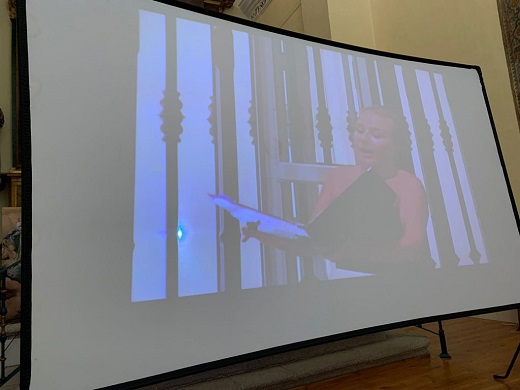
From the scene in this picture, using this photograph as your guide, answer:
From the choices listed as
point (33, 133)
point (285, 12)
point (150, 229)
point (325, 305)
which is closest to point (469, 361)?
point (325, 305)

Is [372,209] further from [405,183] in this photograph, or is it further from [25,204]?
[25,204]

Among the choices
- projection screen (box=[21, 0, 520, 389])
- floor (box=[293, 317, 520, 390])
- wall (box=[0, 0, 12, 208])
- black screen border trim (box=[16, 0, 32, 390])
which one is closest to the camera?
black screen border trim (box=[16, 0, 32, 390])

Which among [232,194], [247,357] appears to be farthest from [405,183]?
[247,357]

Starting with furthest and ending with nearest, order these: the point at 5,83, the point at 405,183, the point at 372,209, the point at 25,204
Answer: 1. the point at 5,83
2. the point at 405,183
3. the point at 372,209
4. the point at 25,204

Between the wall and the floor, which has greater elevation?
the wall

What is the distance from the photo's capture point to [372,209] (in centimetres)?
171

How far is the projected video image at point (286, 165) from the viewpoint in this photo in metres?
1.32

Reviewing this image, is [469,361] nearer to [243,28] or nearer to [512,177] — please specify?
[512,177]

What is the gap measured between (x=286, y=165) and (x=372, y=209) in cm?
46

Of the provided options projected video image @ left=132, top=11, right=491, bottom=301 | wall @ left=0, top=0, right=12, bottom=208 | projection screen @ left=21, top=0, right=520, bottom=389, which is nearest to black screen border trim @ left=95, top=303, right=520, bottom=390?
projection screen @ left=21, top=0, right=520, bottom=389

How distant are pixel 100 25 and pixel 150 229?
2.32ft

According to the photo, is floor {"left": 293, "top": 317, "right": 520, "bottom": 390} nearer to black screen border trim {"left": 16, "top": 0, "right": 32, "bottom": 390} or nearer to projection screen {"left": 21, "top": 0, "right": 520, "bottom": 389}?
projection screen {"left": 21, "top": 0, "right": 520, "bottom": 389}

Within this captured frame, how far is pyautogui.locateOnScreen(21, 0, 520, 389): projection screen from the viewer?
115cm

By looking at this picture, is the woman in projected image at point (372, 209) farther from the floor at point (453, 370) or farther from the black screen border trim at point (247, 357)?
the floor at point (453, 370)
